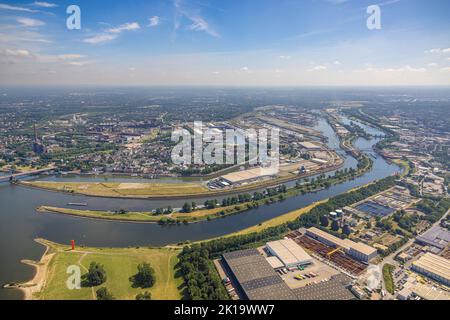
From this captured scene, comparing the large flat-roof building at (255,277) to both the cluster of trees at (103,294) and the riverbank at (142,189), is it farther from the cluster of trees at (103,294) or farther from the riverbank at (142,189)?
the riverbank at (142,189)

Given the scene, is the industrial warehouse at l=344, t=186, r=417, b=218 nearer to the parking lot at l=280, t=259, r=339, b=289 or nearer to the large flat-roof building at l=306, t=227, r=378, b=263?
the large flat-roof building at l=306, t=227, r=378, b=263

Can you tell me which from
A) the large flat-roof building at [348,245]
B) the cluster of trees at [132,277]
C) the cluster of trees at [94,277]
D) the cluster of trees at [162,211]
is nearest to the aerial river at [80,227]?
the cluster of trees at [162,211]

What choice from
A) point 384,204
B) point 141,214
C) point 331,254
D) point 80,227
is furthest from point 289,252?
point 80,227

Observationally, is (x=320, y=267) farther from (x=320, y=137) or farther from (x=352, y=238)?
(x=320, y=137)

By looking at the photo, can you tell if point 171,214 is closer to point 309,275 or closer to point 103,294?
point 103,294
